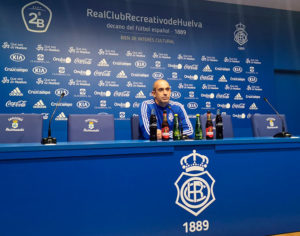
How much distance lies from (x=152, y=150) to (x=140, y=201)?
0.33 m

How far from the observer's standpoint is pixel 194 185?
1.86m

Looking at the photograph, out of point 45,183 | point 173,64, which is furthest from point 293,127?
point 45,183

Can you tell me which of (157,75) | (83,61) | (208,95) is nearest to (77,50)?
(83,61)

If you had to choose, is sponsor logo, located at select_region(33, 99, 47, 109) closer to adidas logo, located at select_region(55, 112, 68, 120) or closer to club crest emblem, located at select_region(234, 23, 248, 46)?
adidas logo, located at select_region(55, 112, 68, 120)

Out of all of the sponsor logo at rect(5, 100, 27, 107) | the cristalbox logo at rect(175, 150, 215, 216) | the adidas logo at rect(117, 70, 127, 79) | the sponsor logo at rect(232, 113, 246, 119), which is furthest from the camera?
the sponsor logo at rect(232, 113, 246, 119)

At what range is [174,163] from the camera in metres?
1.85

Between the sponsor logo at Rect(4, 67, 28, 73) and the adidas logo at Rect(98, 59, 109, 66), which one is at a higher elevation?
the adidas logo at Rect(98, 59, 109, 66)

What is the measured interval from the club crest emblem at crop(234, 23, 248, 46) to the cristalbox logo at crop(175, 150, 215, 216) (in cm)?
Answer: 374

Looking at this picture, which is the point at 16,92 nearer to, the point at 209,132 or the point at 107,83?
the point at 107,83

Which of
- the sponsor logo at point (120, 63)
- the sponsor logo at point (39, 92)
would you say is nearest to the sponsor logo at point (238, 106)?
the sponsor logo at point (120, 63)

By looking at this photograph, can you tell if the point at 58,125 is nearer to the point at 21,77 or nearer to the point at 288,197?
the point at 21,77

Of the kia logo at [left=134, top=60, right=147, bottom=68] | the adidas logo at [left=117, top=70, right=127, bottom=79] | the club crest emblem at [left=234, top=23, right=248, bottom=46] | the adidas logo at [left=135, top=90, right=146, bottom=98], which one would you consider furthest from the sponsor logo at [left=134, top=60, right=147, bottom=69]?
the club crest emblem at [left=234, top=23, right=248, bottom=46]

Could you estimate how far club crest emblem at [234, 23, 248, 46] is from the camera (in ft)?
16.5

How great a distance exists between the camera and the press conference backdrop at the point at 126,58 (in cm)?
402
